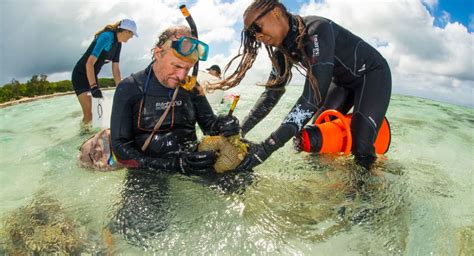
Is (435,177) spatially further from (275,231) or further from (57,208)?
(57,208)

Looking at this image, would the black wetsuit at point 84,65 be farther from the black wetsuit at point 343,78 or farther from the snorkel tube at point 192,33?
the black wetsuit at point 343,78

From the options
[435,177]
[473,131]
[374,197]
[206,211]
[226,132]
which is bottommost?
[473,131]

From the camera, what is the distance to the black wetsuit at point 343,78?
8.96 feet

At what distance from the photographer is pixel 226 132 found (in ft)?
8.48

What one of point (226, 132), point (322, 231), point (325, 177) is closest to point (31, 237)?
point (226, 132)

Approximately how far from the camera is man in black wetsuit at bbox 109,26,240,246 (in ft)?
8.34

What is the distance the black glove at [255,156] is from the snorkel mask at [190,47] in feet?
2.47

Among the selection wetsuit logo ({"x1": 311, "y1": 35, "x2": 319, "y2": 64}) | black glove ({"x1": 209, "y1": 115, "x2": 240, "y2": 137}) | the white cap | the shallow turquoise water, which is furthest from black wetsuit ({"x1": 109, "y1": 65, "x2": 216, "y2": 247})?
the white cap

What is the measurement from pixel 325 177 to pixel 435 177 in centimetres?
147

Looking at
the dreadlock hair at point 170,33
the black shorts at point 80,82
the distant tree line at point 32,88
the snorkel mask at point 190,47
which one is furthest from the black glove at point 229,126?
the distant tree line at point 32,88

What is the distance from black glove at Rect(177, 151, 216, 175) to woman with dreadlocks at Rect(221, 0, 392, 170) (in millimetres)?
230

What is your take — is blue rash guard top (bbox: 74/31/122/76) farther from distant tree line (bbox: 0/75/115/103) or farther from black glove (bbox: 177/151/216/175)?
distant tree line (bbox: 0/75/115/103)

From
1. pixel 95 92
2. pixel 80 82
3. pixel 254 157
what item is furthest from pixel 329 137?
pixel 80 82

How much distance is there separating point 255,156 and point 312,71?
857mm
